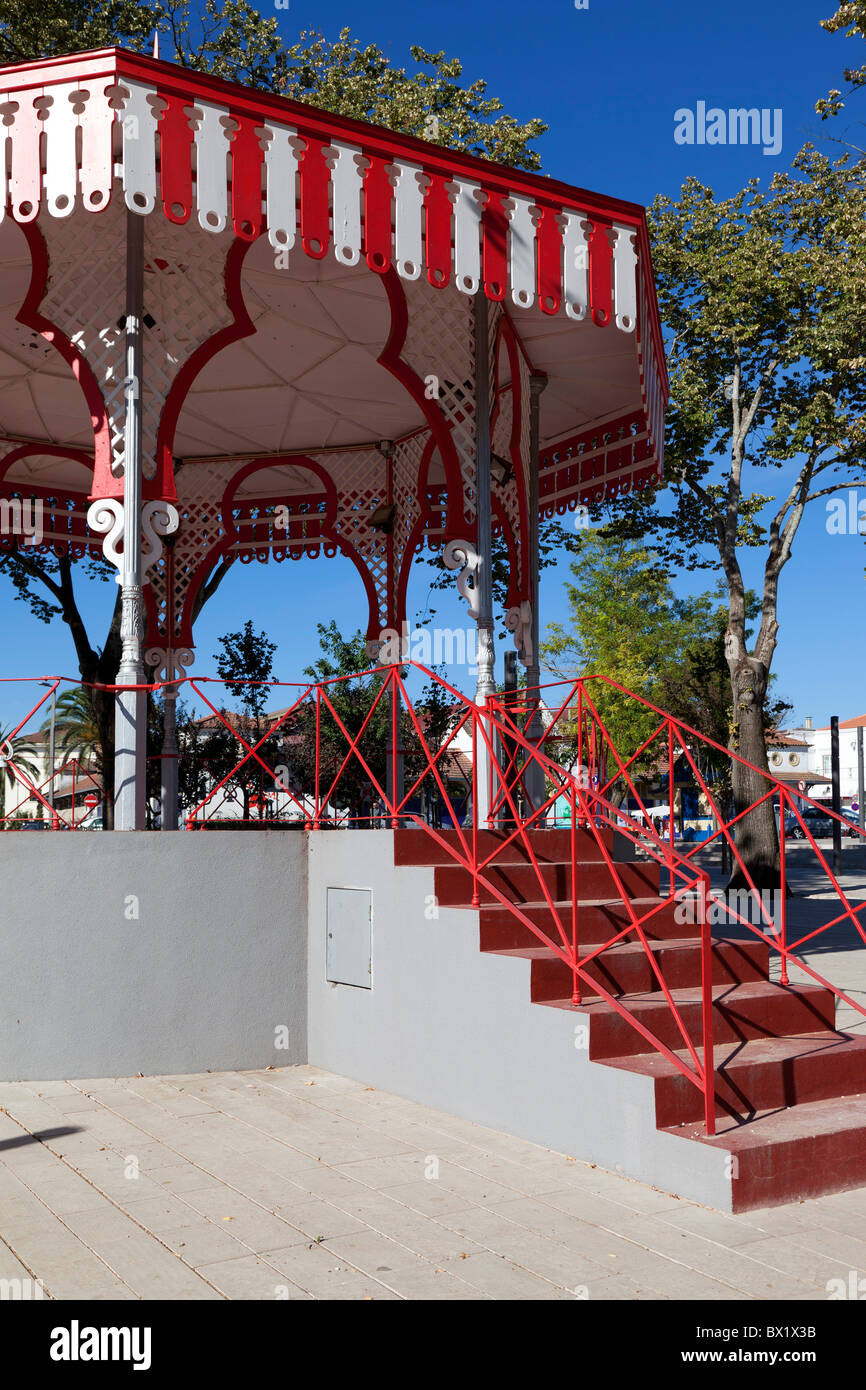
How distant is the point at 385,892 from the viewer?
6.44 metres

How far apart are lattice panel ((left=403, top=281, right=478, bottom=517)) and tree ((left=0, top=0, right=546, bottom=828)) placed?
9.18 m

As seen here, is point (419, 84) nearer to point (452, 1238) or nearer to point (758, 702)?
point (758, 702)

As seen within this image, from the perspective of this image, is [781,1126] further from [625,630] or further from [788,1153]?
[625,630]

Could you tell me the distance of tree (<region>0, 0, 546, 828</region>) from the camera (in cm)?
1748

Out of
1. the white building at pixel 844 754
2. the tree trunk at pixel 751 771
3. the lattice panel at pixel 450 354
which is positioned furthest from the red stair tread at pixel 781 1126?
the white building at pixel 844 754

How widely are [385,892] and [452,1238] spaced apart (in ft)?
8.39

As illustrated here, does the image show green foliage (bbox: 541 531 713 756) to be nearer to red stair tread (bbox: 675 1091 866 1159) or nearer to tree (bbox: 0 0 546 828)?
tree (bbox: 0 0 546 828)

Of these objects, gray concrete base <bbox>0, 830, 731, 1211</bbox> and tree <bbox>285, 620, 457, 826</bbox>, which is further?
tree <bbox>285, 620, 457, 826</bbox>

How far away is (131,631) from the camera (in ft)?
22.5

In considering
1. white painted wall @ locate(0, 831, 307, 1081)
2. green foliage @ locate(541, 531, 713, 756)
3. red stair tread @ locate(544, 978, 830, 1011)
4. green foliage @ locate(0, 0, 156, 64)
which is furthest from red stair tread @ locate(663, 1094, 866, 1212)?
green foliage @ locate(541, 531, 713, 756)

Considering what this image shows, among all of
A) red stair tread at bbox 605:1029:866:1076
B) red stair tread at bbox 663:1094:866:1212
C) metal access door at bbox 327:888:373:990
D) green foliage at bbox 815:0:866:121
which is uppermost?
green foliage at bbox 815:0:866:121

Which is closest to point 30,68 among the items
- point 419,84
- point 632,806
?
point 419,84

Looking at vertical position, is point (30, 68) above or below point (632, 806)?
above
